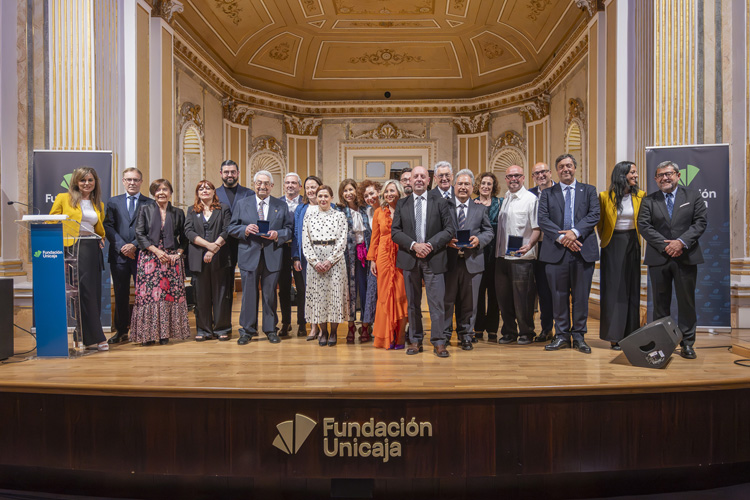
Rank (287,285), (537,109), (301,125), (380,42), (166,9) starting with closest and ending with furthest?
(287,285) < (166,9) < (537,109) < (380,42) < (301,125)

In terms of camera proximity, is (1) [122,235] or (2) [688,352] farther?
(1) [122,235]

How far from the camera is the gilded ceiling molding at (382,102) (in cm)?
806

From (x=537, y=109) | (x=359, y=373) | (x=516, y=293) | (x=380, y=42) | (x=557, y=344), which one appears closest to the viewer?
(x=359, y=373)

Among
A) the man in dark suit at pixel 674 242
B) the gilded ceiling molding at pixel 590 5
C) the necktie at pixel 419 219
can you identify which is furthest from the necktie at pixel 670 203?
the gilded ceiling molding at pixel 590 5

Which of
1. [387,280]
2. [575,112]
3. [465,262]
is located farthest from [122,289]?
[575,112]

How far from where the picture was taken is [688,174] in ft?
14.0

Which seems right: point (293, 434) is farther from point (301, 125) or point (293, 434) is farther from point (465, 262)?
point (301, 125)

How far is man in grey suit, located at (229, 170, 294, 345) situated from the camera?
4.22 metres

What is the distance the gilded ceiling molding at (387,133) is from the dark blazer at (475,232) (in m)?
8.09

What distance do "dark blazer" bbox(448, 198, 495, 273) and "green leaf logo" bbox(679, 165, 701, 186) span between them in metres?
1.68

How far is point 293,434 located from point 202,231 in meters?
2.14

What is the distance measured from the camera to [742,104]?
468 cm

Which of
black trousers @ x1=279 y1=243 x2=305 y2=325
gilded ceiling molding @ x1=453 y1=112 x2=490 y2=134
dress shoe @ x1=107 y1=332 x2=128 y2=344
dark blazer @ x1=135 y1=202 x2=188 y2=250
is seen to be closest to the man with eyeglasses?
black trousers @ x1=279 y1=243 x2=305 y2=325

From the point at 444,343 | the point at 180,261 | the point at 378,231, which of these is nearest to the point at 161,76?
the point at 180,261
